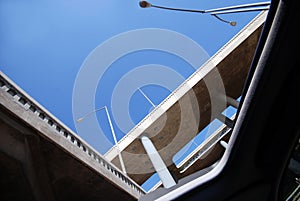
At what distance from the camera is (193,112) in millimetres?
12141

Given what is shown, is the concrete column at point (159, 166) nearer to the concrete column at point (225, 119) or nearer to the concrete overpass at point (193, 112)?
the concrete overpass at point (193, 112)

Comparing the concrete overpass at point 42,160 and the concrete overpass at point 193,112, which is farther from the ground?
the concrete overpass at point 193,112

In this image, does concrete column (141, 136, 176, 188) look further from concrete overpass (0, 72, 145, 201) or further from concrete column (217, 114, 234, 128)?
concrete column (217, 114, 234, 128)

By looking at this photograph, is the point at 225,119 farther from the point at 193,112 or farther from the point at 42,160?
the point at 42,160

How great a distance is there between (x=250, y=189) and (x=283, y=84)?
81 centimetres

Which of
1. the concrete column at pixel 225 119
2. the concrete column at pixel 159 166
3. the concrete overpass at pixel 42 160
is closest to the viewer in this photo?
the concrete overpass at pixel 42 160

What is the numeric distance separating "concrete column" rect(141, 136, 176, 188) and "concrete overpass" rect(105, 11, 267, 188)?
0.09m

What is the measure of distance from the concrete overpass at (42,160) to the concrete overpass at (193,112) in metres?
4.65

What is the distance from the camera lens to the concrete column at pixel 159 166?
27.7 ft

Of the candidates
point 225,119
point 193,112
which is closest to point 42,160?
point 193,112

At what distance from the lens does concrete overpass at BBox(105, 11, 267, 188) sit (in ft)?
35.9

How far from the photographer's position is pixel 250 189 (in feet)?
5.43

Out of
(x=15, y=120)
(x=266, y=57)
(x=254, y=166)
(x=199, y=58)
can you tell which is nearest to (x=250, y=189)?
(x=254, y=166)

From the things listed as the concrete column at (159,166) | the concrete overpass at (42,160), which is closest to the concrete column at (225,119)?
the concrete column at (159,166)
